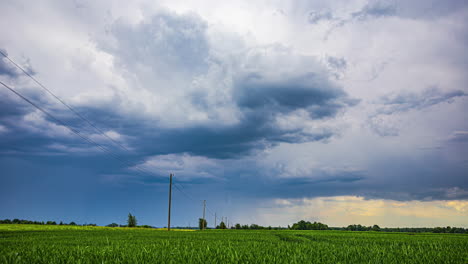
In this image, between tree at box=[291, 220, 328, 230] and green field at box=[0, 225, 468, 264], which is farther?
tree at box=[291, 220, 328, 230]

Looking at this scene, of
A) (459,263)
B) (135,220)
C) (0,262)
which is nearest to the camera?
(0,262)

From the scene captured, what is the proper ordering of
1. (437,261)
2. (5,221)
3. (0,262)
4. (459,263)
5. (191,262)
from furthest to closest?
1. (5,221)
2. (437,261)
3. (459,263)
4. (0,262)
5. (191,262)

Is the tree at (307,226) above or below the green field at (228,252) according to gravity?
below

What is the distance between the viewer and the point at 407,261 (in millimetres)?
5703

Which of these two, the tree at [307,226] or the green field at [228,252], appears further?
the tree at [307,226]

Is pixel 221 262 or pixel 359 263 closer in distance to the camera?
pixel 221 262

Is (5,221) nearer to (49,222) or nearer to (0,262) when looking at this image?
(49,222)

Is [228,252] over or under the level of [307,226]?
over

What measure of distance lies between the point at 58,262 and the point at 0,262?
1.10 m

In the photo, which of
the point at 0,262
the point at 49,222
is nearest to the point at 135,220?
the point at 49,222

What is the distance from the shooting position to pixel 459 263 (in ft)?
17.8

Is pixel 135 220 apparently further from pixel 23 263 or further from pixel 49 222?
pixel 23 263

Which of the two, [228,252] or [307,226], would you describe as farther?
[307,226]

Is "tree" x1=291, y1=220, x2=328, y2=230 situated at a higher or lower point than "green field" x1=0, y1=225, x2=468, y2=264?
lower
